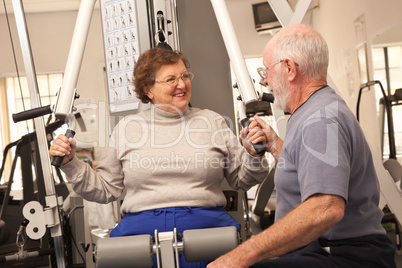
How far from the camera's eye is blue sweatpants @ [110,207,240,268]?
5.58ft

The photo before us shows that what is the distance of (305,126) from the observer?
1.25 meters

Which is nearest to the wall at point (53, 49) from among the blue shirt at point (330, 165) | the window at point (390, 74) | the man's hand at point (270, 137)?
the window at point (390, 74)

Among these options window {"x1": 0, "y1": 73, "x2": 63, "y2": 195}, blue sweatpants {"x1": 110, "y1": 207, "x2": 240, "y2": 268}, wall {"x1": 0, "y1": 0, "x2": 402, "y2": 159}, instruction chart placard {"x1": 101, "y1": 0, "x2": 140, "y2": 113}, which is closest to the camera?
blue sweatpants {"x1": 110, "y1": 207, "x2": 240, "y2": 268}

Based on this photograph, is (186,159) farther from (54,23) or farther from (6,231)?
(54,23)

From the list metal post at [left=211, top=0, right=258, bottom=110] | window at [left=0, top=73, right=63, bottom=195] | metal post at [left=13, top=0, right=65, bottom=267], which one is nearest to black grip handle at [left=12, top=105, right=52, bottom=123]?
metal post at [left=13, top=0, right=65, bottom=267]

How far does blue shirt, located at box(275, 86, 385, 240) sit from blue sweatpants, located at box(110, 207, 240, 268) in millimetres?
367

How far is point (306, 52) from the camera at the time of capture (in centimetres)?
138

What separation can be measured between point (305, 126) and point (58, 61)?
606 centimetres

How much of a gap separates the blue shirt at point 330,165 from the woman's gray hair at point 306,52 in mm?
66

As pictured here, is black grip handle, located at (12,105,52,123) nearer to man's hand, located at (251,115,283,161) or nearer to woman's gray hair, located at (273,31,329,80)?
man's hand, located at (251,115,283,161)

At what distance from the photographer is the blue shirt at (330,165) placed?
1.17 metres

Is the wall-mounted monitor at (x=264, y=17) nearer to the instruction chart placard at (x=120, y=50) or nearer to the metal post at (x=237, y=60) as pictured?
the instruction chart placard at (x=120, y=50)

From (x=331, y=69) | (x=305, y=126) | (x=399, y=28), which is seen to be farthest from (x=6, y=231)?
(x=331, y=69)

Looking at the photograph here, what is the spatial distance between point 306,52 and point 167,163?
26.6 inches
